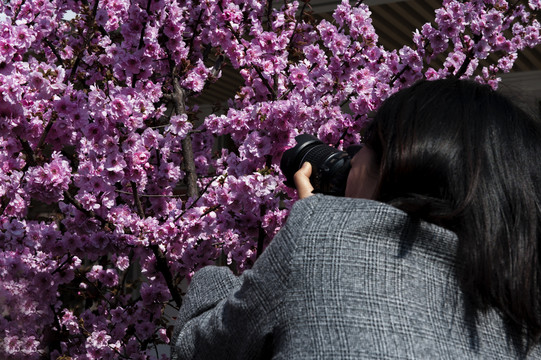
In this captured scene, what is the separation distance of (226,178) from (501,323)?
6.62 ft

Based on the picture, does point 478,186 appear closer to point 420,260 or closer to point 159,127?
point 420,260

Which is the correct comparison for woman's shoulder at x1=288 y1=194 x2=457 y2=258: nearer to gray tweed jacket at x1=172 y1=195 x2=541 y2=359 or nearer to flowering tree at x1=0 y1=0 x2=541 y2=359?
gray tweed jacket at x1=172 y1=195 x2=541 y2=359

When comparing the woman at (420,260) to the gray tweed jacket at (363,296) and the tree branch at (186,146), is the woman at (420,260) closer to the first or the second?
the gray tweed jacket at (363,296)

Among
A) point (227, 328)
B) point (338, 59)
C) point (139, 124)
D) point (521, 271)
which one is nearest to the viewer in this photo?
point (521, 271)

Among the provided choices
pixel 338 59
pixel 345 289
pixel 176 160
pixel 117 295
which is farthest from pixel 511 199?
pixel 117 295

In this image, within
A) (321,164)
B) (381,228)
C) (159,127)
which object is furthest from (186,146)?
(381,228)

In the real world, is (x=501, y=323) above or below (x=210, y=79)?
below

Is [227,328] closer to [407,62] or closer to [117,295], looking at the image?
[407,62]

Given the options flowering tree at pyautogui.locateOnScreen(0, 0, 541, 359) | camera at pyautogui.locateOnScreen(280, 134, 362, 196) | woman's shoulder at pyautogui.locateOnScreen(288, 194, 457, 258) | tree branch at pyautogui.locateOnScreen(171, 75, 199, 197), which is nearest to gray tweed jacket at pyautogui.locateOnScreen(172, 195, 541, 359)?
woman's shoulder at pyautogui.locateOnScreen(288, 194, 457, 258)

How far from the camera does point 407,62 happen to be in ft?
11.7

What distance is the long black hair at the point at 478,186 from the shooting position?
3.79 feet

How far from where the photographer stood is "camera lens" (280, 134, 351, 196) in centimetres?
155

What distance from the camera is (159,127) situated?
3486 mm

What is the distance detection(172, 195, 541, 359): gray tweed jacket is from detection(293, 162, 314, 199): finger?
1.25ft
